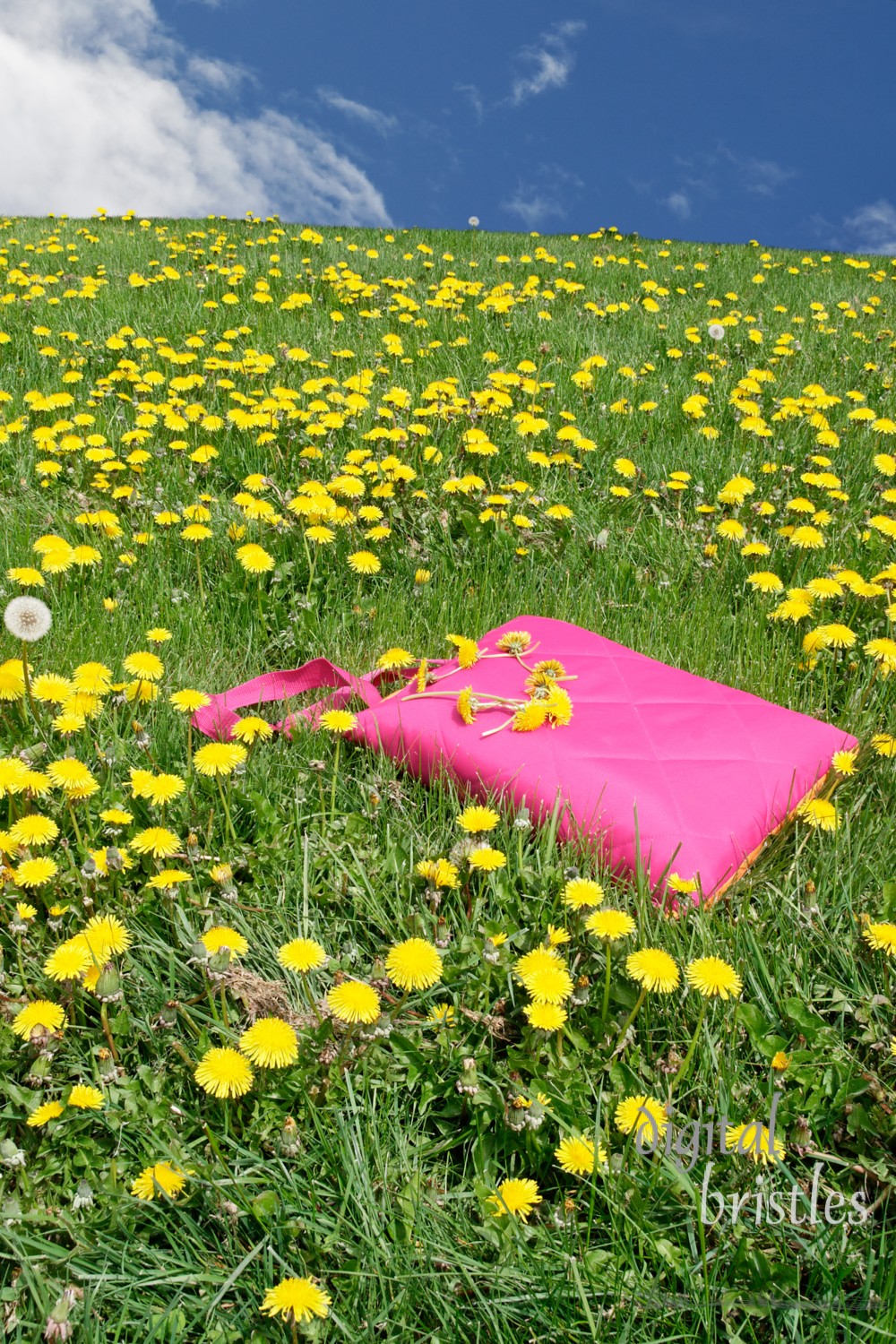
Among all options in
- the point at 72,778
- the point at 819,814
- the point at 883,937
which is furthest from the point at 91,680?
the point at 883,937

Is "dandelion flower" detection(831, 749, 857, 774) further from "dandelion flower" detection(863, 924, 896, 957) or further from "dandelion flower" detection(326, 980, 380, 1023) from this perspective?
"dandelion flower" detection(326, 980, 380, 1023)

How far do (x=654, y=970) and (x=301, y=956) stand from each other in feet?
1.88

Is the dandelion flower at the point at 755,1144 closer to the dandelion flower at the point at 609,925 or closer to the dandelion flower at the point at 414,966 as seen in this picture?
the dandelion flower at the point at 609,925

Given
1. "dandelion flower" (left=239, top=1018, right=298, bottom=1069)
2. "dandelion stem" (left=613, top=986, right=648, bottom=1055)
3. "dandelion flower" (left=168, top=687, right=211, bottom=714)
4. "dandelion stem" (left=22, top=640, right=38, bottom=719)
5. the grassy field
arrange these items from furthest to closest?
"dandelion flower" (left=168, top=687, right=211, bottom=714) < "dandelion stem" (left=22, top=640, right=38, bottom=719) < "dandelion stem" (left=613, top=986, right=648, bottom=1055) < "dandelion flower" (left=239, top=1018, right=298, bottom=1069) < the grassy field

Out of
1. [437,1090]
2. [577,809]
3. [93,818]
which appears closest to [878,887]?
[577,809]

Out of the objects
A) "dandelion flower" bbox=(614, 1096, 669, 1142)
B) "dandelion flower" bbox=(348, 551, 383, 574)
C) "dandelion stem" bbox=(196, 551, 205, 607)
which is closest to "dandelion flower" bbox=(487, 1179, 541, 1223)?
"dandelion flower" bbox=(614, 1096, 669, 1142)

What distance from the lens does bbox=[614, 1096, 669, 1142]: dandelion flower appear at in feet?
4.59

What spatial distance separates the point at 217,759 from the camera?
197cm

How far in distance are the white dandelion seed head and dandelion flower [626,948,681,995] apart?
55.1 inches

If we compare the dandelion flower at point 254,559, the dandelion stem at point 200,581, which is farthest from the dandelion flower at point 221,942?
the dandelion stem at point 200,581

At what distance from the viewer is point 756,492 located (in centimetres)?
399

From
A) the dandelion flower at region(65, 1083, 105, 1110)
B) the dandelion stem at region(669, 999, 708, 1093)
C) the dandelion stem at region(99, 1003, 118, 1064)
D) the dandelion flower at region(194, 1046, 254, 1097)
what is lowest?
the dandelion flower at region(65, 1083, 105, 1110)

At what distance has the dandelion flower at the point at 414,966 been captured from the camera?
1.54 meters

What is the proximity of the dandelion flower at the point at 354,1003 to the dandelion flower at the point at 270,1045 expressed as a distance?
0.08 metres
